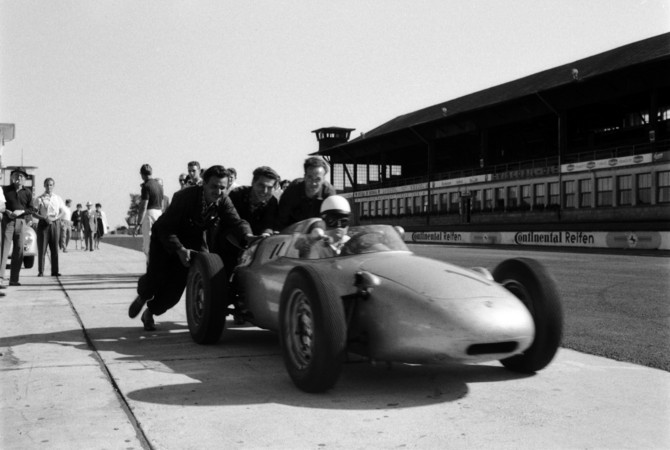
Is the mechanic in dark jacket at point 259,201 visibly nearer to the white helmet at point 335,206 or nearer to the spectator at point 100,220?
the white helmet at point 335,206

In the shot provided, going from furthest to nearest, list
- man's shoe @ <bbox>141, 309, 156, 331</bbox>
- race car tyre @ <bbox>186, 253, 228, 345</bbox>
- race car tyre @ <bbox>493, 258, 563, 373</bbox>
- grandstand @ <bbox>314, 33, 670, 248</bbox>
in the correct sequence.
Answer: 1. grandstand @ <bbox>314, 33, 670, 248</bbox>
2. man's shoe @ <bbox>141, 309, 156, 331</bbox>
3. race car tyre @ <bbox>186, 253, 228, 345</bbox>
4. race car tyre @ <bbox>493, 258, 563, 373</bbox>

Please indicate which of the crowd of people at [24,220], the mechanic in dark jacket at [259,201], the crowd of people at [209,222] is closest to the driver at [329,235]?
the crowd of people at [209,222]

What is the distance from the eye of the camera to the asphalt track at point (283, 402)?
138 inches

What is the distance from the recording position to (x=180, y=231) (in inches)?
280

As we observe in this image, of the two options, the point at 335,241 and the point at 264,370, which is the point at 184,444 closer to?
the point at 264,370

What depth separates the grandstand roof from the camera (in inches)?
1724

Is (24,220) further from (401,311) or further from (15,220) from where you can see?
(401,311)

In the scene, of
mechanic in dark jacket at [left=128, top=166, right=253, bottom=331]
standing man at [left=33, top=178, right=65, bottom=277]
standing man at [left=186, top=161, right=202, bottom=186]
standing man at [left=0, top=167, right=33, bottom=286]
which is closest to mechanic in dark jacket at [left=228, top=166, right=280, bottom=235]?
mechanic in dark jacket at [left=128, top=166, right=253, bottom=331]

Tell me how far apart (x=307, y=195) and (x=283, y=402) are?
118 inches

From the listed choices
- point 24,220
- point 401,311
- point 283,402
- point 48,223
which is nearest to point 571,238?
point 48,223

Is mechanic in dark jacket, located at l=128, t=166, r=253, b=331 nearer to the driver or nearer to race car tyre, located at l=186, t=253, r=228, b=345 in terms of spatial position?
→ race car tyre, located at l=186, t=253, r=228, b=345

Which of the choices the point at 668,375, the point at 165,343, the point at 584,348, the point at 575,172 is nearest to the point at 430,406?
the point at 668,375

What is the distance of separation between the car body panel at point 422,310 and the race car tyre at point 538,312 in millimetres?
304

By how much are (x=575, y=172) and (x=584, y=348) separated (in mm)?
44149
